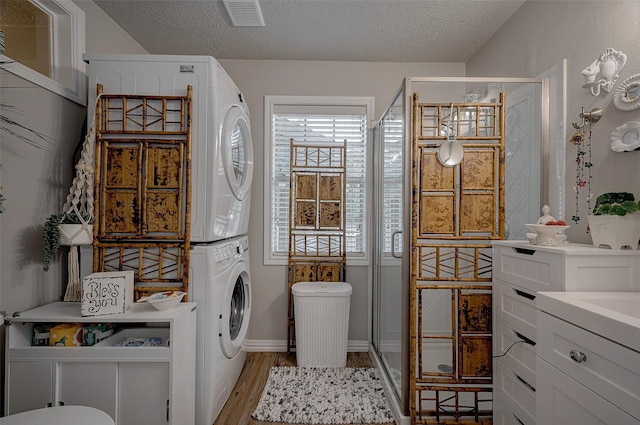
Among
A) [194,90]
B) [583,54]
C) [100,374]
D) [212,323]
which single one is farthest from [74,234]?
[583,54]

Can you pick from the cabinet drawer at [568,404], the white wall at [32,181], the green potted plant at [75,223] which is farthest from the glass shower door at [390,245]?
the white wall at [32,181]

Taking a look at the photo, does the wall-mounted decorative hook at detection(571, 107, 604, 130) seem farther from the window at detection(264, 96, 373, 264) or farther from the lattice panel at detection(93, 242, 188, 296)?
the lattice panel at detection(93, 242, 188, 296)

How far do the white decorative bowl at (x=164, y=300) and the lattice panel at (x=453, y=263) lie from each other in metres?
1.31

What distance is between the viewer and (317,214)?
293 cm

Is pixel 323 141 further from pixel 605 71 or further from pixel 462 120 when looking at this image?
pixel 605 71

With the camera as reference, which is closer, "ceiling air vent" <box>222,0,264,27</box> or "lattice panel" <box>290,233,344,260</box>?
"ceiling air vent" <box>222,0,264,27</box>

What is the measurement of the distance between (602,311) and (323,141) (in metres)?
2.35

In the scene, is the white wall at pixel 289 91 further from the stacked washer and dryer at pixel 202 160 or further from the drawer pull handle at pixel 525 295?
the drawer pull handle at pixel 525 295

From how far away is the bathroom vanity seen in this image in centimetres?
86

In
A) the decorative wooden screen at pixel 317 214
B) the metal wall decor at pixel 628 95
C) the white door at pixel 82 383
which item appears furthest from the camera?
the decorative wooden screen at pixel 317 214

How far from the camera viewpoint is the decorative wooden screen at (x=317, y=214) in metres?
2.92

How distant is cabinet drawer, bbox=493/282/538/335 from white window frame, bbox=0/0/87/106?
2.66m

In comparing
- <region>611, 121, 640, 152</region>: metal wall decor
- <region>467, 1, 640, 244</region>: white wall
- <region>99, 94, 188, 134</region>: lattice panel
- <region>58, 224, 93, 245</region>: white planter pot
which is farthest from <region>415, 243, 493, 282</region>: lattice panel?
<region>58, 224, 93, 245</region>: white planter pot

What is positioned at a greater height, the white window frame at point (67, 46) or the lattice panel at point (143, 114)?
the white window frame at point (67, 46)
